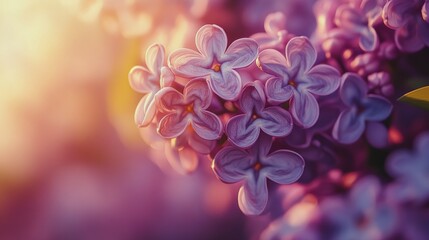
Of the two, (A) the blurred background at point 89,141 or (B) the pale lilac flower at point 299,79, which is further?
(A) the blurred background at point 89,141

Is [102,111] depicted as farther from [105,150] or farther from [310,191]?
[310,191]

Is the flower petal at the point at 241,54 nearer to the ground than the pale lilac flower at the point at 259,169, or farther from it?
farther from it

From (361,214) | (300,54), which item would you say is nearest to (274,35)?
(300,54)

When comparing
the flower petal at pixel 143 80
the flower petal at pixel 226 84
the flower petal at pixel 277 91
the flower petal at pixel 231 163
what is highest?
the flower petal at pixel 143 80

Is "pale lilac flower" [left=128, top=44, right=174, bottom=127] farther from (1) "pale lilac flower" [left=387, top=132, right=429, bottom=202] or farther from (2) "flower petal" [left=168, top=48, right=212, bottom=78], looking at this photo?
(1) "pale lilac flower" [left=387, top=132, right=429, bottom=202]

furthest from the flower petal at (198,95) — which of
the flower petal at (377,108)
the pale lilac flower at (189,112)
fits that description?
the flower petal at (377,108)

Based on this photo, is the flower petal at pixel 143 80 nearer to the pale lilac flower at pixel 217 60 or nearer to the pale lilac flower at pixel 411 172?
the pale lilac flower at pixel 217 60
